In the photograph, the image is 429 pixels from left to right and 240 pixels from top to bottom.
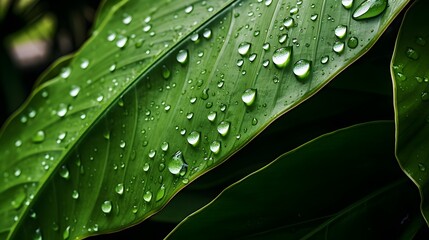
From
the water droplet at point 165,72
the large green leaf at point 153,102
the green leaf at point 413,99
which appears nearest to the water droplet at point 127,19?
the large green leaf at point 153,102

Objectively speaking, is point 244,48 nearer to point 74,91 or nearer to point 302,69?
point 302,69

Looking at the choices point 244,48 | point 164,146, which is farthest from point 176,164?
point 244,48

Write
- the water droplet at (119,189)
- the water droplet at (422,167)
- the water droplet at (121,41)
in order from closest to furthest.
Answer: the water droplet at (422,167) → the water droplet at (119,189) → the water droplet at (121,41)

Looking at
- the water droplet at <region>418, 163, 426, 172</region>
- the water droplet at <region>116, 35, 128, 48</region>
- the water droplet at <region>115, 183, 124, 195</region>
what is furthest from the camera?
the water droplet at <region>116, 35, 128, 48</region>

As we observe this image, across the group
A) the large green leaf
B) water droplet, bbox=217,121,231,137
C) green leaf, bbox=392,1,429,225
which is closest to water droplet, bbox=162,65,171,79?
the large green leaf

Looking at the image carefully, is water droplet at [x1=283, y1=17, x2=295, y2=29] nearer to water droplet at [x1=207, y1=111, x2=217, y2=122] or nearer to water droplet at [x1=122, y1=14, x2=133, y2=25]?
water droplet at [x1=207, y1=111, x2=217, y2=122]

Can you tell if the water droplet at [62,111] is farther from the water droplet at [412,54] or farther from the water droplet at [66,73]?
the water droplet at [412,54]

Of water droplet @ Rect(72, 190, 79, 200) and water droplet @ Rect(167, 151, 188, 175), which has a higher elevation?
water droplet @ Rect(167, 151, 188, 175)
